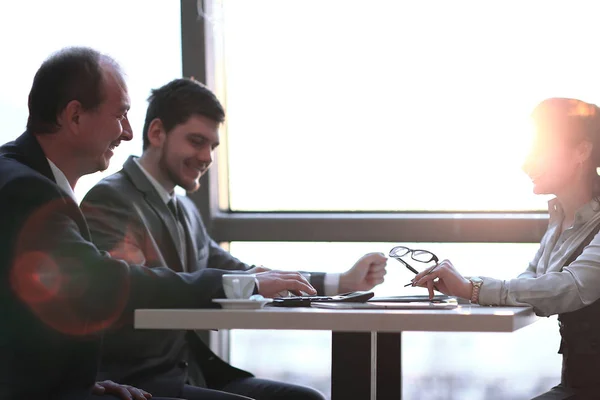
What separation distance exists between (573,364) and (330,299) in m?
0.74

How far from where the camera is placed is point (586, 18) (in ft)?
11.3

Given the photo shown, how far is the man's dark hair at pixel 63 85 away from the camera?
208cm

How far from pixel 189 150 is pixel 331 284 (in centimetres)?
80

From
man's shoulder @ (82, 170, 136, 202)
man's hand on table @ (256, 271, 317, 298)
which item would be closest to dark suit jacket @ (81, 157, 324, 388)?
man's shoulder @ (82, 170, 136, 202)

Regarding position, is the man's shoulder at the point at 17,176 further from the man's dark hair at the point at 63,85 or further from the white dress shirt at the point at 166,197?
the white dress shirt at the point at 166,197

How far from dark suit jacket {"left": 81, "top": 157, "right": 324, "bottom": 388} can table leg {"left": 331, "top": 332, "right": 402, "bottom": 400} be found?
0.80 m

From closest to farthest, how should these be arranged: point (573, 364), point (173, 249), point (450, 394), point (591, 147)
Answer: point (573, 364)
point (591, 147)
point (173, 249)
point (450, 394)

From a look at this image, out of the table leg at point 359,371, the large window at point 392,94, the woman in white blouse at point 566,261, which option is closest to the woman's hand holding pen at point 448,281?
the woman in white blouse at point 566,261

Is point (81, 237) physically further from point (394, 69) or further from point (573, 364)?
point (394, 69)

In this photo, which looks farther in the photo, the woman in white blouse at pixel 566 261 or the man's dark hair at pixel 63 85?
the woman in white blouse at pixel 566 261

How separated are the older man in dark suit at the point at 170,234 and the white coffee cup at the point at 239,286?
0.49m

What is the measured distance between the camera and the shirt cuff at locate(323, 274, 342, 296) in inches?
108

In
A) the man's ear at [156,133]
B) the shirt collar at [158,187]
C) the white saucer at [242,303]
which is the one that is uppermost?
the man's ear at [156,133]

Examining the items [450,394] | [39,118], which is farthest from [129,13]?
[450,394]
